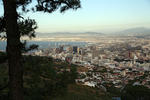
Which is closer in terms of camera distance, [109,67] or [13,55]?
[13,55]

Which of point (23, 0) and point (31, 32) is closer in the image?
point (23, 0)

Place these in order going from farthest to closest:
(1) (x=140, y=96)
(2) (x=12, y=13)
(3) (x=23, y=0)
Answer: (1) (x=140, y=96) < (3) (x=23, y=0) < (2) (x=12, y=13)

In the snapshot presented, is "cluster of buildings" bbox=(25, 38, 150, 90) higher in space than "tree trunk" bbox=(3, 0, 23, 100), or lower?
lower

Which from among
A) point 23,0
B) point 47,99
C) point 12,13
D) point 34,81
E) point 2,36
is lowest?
point 47,99

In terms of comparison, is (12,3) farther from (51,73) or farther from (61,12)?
(51,73)

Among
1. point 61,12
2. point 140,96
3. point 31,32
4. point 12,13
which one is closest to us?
point 12,13

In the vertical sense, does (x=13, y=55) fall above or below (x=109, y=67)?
above

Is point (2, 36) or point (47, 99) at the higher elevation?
point (2, 36)

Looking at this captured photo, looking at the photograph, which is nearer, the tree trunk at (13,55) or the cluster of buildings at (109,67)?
the tree trunk at (13,55)

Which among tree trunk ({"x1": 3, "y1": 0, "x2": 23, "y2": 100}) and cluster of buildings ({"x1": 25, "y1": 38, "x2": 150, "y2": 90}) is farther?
cluster of buildings ({"x1": 25, "y1": 38, "x2": 150, "y2": 90})

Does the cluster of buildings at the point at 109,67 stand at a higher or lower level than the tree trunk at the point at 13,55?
lower

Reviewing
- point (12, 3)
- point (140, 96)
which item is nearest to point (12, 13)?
point (12, 3)
